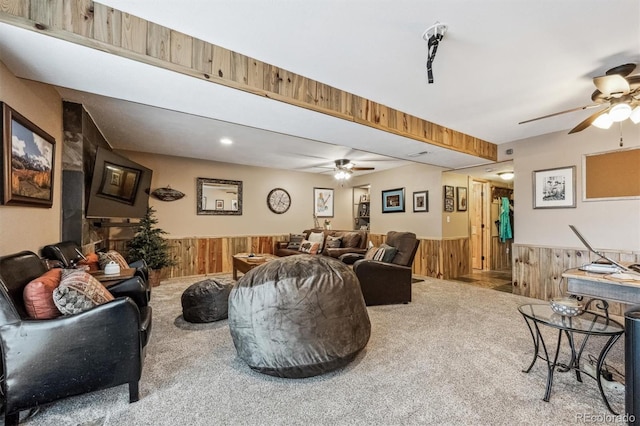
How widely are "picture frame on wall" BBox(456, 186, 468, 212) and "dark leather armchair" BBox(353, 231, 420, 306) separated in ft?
8.63

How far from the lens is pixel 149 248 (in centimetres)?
495

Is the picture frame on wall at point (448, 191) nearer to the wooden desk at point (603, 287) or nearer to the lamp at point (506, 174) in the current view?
the lamp at point (506, 174)

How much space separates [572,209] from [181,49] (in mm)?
5080

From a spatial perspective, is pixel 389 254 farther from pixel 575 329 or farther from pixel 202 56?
pixel 202 56

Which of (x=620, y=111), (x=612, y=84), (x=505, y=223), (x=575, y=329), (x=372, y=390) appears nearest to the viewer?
(x=575, y=329)

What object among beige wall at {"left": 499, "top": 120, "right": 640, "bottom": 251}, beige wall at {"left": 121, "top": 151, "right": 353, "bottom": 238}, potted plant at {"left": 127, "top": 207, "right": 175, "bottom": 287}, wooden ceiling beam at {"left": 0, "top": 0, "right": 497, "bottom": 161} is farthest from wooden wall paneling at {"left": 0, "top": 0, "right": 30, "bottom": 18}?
beige wall at {"left": 499, "top": 120, "right": 640, "bottom": 251}

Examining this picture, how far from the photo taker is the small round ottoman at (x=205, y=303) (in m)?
3.18

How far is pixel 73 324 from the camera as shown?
1.64m

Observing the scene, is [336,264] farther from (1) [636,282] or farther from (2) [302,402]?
(1) [636,282]

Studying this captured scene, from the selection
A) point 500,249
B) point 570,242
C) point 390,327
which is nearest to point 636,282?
point 390,327

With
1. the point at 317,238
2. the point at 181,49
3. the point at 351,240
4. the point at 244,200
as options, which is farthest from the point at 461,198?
the point at 181,49

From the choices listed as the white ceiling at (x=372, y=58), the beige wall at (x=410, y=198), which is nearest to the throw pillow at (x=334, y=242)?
the beige wall at (x=410, y=198)

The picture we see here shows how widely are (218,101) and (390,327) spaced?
2857 millimetres

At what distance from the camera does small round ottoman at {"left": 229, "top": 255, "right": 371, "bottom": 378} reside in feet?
6.55
